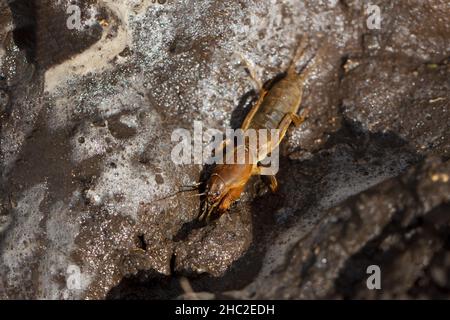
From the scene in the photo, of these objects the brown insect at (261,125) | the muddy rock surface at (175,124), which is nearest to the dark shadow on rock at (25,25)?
the muddy rock surface at (175,124)

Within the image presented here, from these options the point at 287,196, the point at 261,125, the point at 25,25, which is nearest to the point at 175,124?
the point at 261,125

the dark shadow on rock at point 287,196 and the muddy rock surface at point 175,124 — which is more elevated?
the muddy rock surface at point 175,124

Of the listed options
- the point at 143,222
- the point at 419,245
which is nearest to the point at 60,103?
the point at 143,222

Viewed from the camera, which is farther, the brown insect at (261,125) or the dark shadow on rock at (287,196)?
the brown insect at (261,125)

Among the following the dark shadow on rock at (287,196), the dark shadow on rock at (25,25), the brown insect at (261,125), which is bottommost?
the dark shadow on rock at (287,196)

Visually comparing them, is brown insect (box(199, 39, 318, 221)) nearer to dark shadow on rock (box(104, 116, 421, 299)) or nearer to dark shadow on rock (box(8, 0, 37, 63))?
dark shadow on rock (box(104, 116, 421, 299))

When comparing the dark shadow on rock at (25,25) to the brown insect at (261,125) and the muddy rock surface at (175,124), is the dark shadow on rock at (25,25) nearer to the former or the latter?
the muddy rock surface at (175,124)

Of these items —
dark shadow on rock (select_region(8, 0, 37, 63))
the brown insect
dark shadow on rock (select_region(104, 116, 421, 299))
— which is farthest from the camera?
dark shadow on rock (select_region(8, 0, 37, 63))

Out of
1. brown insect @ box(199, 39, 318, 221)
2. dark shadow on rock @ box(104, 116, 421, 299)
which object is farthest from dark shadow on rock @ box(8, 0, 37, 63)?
dark shadow on rock @ box(104, 116, 421, 299)
